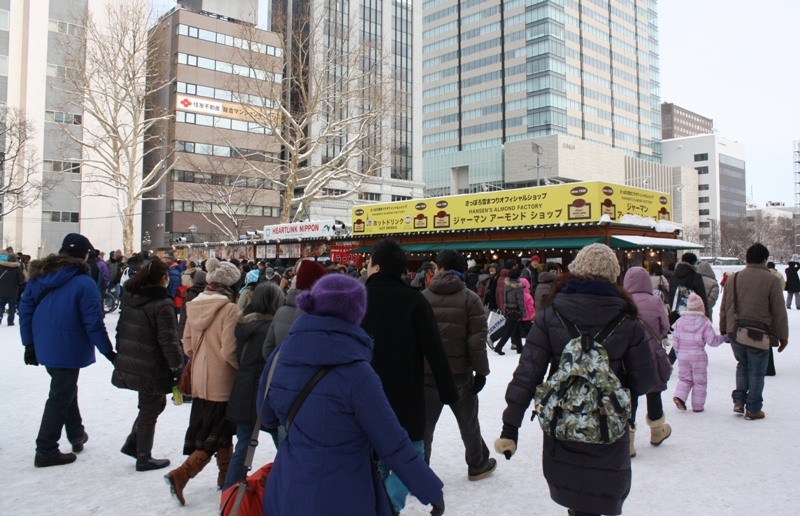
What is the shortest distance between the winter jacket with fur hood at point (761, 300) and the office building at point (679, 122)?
6045 inches

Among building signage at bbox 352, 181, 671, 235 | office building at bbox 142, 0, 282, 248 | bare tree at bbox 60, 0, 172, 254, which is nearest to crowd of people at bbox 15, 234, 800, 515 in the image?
building signage at bbox 352, 181, 671, 235

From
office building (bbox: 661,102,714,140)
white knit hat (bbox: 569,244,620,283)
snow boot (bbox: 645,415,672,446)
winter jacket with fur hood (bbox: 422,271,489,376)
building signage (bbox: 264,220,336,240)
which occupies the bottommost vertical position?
snow boot (bbox: 645,415,672,446)

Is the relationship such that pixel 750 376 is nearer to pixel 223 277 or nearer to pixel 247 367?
pixel 247 367

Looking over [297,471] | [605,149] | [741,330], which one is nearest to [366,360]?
[297,471]

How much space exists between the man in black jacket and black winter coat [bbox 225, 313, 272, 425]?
33.1 inches

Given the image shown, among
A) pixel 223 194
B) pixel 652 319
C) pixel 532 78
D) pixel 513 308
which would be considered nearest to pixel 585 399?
pixel 652 319

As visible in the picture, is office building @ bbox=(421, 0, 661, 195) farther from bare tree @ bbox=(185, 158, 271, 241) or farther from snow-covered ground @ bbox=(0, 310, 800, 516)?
snow-covered ground @ bbox=(0, 310, 800, 516)

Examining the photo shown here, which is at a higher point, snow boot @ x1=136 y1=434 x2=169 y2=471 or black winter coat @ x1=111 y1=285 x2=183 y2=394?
black winter coat @ x1=111 y1=285 x2=183 y2=394

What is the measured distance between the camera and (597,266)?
270cm

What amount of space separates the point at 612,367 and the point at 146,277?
10.5 ft

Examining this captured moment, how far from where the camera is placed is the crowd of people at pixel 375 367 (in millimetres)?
1947

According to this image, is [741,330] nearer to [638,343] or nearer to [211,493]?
[638,343]

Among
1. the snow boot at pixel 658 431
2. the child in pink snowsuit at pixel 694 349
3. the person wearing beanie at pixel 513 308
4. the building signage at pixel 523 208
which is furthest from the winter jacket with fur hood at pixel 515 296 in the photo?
the building signage at pixel 523 208

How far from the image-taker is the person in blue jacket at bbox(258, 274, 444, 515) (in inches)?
75.3
